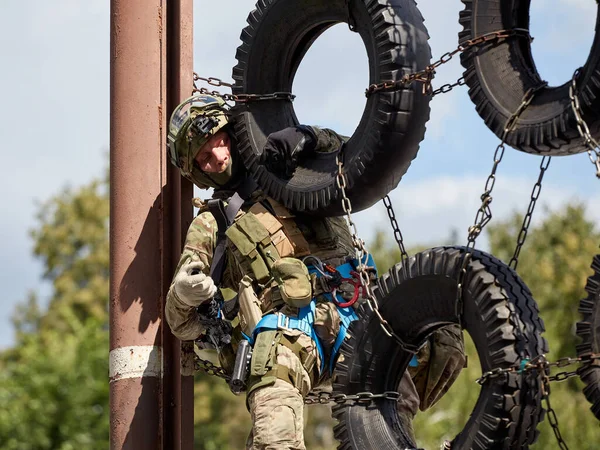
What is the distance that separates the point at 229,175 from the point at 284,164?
470mm

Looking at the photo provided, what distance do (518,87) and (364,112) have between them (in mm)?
986

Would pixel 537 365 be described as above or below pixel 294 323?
below

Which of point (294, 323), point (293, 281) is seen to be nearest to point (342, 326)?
point (294, 323)

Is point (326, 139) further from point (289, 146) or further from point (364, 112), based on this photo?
point (364, 112)

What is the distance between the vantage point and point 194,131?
719cm

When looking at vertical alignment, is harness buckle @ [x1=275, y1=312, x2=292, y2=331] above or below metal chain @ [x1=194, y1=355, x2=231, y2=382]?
above

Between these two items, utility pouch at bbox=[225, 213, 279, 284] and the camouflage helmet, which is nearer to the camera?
utility pouch at bbox=[225, 213, 279, 284]

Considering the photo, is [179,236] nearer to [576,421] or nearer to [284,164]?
[284,164]

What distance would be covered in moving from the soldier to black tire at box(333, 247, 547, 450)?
10.3 inches

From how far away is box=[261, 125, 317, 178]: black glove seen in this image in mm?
7008

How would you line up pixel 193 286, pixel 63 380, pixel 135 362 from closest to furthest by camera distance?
pixel 193 286 < pixel 135 362 < pixel 63 380

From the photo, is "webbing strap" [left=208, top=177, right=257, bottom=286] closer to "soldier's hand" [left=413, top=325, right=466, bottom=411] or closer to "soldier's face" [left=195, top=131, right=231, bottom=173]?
"soldier's face" [left=195, top=131, right=231, bottom=173]

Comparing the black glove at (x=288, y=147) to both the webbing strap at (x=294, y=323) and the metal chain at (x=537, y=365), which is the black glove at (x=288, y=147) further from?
the metal chain at (x=537, y=365)

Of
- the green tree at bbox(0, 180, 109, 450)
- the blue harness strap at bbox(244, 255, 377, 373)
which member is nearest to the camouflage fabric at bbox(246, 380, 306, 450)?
the blue harness strap at bbox(244, 255, 377, 373)
